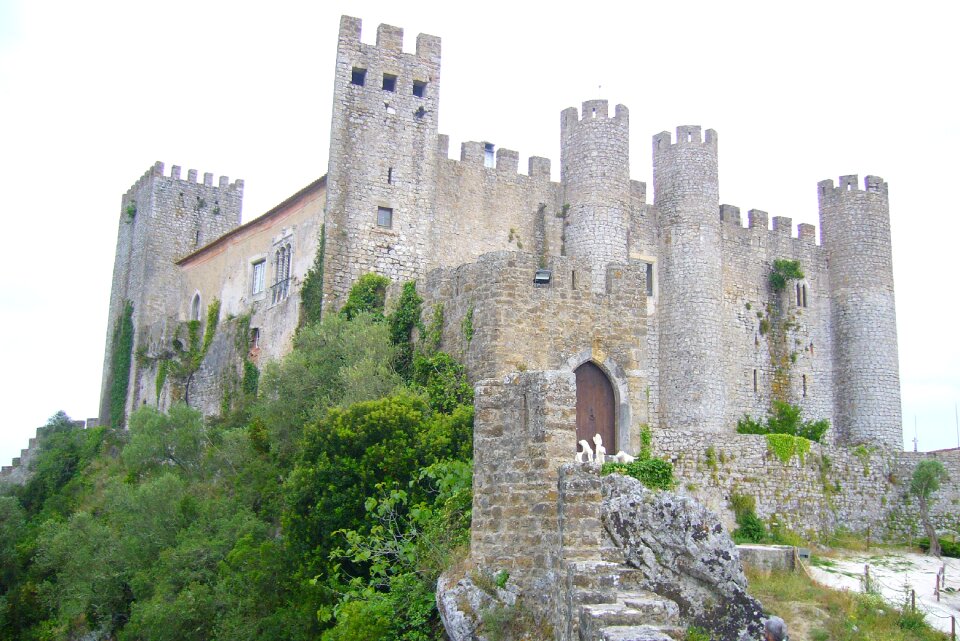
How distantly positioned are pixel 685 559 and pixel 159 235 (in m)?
36.1

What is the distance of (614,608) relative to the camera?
11.1 metres

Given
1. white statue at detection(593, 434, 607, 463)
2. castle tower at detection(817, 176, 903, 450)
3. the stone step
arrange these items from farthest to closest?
castle tower at detection(817, 176, 903, 450)
white statue at detection(593, 434, 607, 463)
the stone step

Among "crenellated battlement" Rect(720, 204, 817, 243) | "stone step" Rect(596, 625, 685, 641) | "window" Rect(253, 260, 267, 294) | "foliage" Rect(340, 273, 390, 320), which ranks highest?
"crenellated battlement" Rect(720, 204, 817, 243)

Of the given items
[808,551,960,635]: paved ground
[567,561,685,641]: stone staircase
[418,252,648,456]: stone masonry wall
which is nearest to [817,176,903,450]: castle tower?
[808,551,960,635]: paved ground

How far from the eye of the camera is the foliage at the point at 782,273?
3962 centimetres

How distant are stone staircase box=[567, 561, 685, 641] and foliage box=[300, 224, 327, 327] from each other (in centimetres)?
1668

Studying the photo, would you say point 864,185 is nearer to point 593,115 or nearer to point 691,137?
point 691,137

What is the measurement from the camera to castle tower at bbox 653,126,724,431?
115 ft

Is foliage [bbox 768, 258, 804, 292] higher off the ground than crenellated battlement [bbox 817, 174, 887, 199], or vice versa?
crenellated battlement [bbox 817, 174, 887, 199]

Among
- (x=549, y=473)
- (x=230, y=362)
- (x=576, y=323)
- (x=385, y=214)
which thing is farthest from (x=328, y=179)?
(x=549, y=473)

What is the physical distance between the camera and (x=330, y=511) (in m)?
18.3

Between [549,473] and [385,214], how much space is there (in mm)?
16832

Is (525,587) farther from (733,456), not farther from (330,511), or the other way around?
(733,456)

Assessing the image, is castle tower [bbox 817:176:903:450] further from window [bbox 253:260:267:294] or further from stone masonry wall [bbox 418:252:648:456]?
stone masonry wall [bbox 418:252:648:456]
